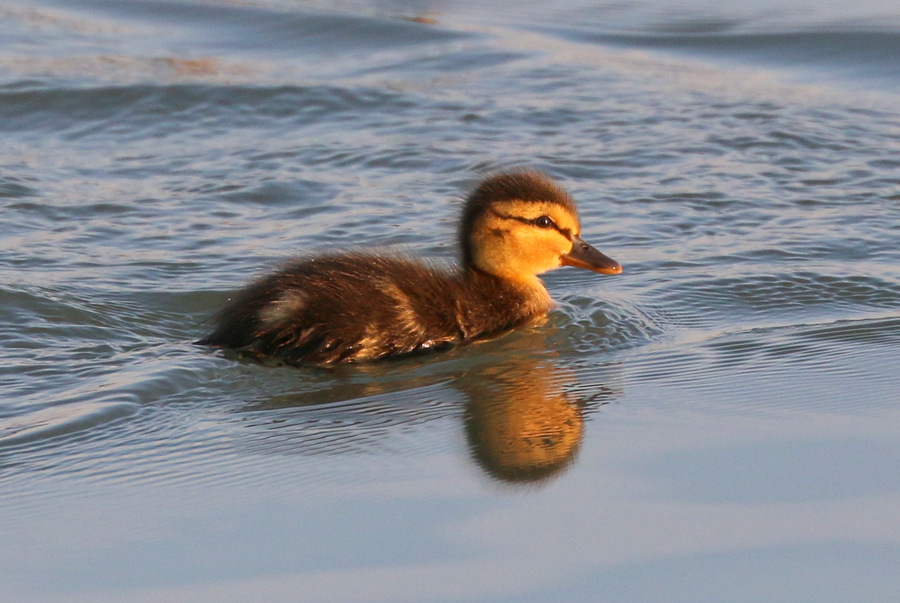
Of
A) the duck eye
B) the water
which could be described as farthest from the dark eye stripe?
the water

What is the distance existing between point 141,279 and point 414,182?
1916 mm

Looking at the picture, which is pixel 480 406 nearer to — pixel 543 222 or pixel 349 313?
A: pixel 349 313

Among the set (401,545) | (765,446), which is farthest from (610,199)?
(401,545)

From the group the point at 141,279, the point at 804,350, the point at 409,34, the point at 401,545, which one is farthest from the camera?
the point at 409,34

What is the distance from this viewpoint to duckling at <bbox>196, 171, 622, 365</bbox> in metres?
5.02

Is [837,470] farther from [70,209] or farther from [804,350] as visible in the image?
[70,209]

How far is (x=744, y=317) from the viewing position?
564 cm

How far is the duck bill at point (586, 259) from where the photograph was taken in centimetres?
571

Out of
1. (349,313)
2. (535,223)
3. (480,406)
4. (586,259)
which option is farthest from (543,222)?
(480,406)

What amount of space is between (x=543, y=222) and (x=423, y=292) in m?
0.64

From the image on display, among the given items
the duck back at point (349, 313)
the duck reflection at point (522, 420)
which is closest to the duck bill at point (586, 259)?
the duck back at point (349, 313)

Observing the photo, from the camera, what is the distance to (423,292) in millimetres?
5250

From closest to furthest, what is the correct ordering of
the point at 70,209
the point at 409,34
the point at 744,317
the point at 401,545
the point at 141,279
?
the point at 401,545
the point at 744,317
the point at 141,279
the point at 70,209
the point at 409,34

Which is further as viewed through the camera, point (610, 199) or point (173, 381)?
point (610, 199)
